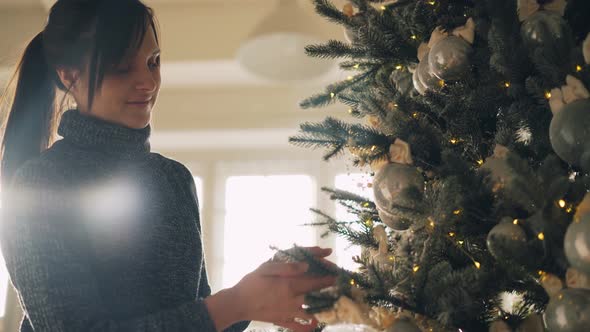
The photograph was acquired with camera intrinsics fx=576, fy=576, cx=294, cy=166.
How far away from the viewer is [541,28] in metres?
0.62

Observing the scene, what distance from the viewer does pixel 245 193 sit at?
409cm

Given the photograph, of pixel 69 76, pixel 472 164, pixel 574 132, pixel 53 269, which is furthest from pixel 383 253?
pixel 69 76

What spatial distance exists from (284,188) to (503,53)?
3451mm

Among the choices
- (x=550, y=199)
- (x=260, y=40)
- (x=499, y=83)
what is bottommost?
(x=550, y=199)

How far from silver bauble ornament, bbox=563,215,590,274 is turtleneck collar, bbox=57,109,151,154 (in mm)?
630

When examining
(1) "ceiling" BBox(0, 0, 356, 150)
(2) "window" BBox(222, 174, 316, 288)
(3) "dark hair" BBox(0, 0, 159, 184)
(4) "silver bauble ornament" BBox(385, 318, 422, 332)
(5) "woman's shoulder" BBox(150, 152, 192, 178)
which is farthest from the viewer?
(2) "window" BBox(222, 174, 316, 288)

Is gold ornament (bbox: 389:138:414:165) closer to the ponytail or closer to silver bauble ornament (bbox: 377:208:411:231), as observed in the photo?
silver bauble ornament (bbox: 377:208:411:231)

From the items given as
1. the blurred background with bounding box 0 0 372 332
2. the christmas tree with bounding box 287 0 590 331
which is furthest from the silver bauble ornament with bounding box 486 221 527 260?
the blurred background with bounding box 0 0 372 332

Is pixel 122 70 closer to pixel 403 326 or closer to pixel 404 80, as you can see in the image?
pixel 404 80

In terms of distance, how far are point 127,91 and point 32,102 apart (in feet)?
0.63

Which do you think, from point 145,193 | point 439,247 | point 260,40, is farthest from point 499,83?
point 260,40

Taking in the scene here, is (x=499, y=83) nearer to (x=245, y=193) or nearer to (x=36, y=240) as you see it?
(x=36, y=240)

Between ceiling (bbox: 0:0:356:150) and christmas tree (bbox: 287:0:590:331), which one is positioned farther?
ceiling (bbox: 0:0:356:150)

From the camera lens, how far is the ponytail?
0.89 m
